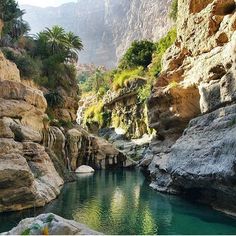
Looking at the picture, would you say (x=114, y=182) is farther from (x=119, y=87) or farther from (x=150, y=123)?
(x=119, y=87)

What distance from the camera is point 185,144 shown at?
87.2 feet

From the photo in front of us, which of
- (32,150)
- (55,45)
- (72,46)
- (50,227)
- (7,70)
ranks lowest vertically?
(50,227)

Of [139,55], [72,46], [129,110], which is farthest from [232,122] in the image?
[139,55]

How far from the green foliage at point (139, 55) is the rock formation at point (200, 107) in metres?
28.3

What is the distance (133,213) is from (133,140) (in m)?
40.0

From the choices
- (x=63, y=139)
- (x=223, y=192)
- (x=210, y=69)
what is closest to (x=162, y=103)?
(x=210, y=69)

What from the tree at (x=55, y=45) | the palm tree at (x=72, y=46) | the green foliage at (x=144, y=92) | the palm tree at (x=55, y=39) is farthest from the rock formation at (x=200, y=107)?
the palm tree at (x=72, y=46)

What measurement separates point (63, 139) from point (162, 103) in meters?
12.8

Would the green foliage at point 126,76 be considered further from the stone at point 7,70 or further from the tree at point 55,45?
the stone at point 7,70

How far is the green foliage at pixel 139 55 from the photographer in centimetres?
6875

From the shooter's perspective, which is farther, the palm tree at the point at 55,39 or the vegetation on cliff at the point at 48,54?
the palm tree at the point at 55,39

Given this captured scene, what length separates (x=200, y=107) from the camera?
30.2m

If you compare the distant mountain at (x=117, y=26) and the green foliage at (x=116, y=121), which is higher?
the distant mountain at (x=117, y=26)

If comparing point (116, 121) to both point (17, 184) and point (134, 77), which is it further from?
point (17, 184)
